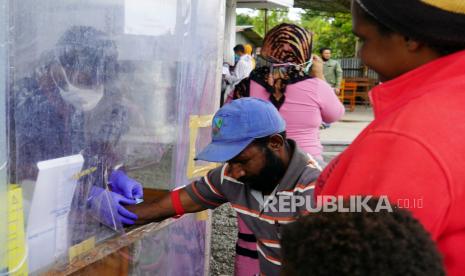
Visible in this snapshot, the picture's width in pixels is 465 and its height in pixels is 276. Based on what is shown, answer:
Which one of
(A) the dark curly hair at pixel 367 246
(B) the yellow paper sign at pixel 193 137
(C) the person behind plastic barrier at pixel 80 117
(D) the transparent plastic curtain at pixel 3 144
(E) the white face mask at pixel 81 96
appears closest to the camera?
(A) the dark curly hair at pixel 367 246

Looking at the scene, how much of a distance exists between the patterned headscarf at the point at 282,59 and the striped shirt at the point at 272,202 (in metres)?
0.97

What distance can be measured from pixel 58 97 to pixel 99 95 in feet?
0.66

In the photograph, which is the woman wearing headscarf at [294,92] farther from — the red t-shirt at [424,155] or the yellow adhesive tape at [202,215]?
the red t-shirt at [424,155]

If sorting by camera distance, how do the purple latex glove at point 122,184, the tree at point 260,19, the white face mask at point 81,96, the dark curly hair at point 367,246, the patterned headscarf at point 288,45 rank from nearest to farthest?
the dark curly hair at point 367,246 < the white face mask at point 81,96 < the purple latex glove at point 122,184 < the patterned headscarf at point 288,45 < the tree at point 260,19

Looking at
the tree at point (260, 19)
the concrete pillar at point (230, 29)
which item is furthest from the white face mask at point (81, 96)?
the tree at point (260, 19)

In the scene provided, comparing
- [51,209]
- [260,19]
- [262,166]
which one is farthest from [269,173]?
[260,19]

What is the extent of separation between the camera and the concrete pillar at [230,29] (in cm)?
892

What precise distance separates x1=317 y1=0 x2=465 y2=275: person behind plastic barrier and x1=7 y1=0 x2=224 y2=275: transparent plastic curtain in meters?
0.86

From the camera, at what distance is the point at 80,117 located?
165 cm

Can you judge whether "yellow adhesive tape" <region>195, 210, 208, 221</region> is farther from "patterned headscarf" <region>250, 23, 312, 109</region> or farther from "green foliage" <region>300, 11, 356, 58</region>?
"green foliage" <region>300, 11, 356, 58</region>

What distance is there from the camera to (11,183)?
4.50ft

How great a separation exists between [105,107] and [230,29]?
25.5ft
